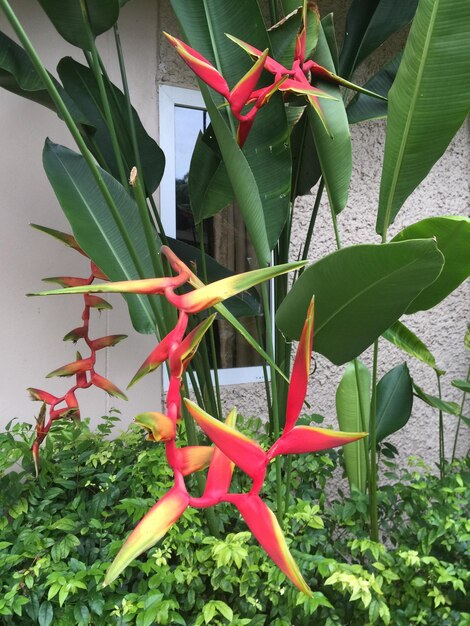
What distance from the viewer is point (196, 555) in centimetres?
88

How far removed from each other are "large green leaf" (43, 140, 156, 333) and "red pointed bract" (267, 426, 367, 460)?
673 mm

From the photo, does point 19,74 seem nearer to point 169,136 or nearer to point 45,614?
point 169,136

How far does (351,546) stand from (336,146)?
2.41 ft

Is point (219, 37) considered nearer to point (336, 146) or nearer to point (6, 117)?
point (336, 146)

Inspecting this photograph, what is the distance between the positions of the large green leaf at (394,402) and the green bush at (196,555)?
0.16 meters

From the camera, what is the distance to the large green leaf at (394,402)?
1.25 meters

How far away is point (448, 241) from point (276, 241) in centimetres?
30

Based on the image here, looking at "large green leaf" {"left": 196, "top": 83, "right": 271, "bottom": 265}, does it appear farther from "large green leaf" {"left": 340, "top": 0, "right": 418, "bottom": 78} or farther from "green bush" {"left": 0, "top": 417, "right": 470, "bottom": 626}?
"large green leaf" {"left": 340, "top": 0, "right": 418, "bottom": 78}

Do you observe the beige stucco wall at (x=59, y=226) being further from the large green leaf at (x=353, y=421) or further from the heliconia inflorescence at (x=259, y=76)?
the heliconia inflorescence at (x=259, y=76)

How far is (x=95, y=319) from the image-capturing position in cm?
141

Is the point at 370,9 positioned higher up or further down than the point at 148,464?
higher up

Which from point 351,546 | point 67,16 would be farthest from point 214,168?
point 351,546

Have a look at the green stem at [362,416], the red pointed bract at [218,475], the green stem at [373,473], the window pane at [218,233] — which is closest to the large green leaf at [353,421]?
the green stem at [362,416]

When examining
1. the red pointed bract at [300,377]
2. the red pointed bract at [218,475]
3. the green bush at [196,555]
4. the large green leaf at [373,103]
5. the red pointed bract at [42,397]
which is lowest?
the green bush at [196,555]
